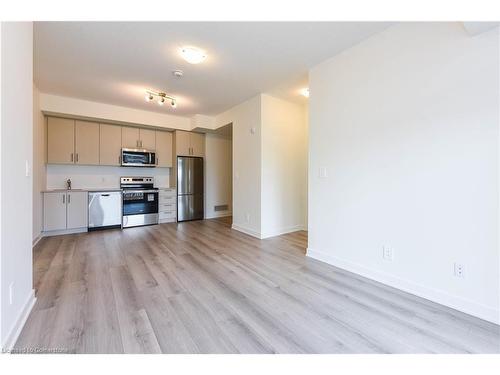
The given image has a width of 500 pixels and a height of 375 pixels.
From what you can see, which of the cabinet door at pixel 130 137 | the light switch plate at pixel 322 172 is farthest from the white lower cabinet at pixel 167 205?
the light switch plate at pixel 322 172

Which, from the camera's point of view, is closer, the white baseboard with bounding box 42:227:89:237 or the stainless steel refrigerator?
the white baseboard with bounding box 42:227:89:237

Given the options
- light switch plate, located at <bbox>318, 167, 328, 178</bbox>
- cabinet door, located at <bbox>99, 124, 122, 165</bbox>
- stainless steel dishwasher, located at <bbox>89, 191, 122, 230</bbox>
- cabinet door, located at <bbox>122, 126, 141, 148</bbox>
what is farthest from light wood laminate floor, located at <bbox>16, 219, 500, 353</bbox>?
cabinet door, located at <bbox>122, 126, 141, 148</bbox>

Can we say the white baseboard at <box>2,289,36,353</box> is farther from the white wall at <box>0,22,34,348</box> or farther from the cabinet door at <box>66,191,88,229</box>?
the cabinet door at <box>66,191,88,229</box>

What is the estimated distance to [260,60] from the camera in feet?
8.88

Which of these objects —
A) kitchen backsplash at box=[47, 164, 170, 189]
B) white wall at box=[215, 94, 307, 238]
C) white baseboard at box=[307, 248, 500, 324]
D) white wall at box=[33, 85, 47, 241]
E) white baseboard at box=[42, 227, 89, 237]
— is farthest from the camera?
kitchen backsplash at box=[47, 164, 170, 189]

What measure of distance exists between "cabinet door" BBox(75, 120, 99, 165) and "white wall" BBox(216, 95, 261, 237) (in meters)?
2.76

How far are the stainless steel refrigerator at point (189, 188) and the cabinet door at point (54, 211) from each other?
6.95 ft

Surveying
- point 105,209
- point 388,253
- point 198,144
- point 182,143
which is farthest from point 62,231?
point 388,253

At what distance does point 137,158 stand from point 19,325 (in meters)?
3.91

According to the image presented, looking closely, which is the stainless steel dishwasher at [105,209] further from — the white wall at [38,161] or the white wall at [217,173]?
the white wall at [217,173]

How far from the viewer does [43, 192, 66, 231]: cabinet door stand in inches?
153

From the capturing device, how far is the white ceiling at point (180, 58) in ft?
6.98

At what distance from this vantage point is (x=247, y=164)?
4129 mm
